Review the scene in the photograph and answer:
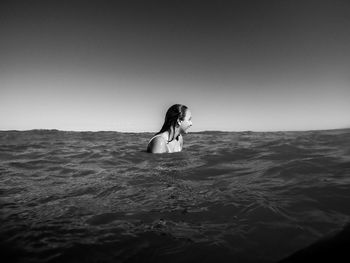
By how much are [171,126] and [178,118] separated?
0.89 ft

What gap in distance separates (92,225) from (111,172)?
2514 millimetres

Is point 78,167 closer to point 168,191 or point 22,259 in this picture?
point 168,191

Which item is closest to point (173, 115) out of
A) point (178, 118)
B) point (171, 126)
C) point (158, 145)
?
point (178, 118)

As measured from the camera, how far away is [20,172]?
15.5 ft

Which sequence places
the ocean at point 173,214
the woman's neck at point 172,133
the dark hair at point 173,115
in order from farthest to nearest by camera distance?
the woman's neck at point 172,133 → the dark hair at point 173,115 → the ocean at point 173,214

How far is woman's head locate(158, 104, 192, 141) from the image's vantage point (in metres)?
5.85

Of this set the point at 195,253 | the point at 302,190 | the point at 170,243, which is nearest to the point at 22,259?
the point at 170,243

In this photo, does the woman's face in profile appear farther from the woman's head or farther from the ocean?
the ocean

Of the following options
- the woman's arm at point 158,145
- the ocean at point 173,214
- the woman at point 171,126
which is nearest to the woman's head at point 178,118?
the woman at point 171,126

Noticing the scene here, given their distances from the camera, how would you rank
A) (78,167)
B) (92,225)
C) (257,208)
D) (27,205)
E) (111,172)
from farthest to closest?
(78,167), (111,172), (27,205), (257,208), (92,225)

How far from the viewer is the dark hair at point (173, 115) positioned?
5848 millimetres

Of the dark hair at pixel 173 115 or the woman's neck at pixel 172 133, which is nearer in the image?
the dark hair at pixel 173 115

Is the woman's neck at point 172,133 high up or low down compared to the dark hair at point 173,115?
down

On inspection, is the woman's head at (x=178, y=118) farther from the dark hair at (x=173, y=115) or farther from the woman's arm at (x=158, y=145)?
the woman's arm at (x=158, y=145)
